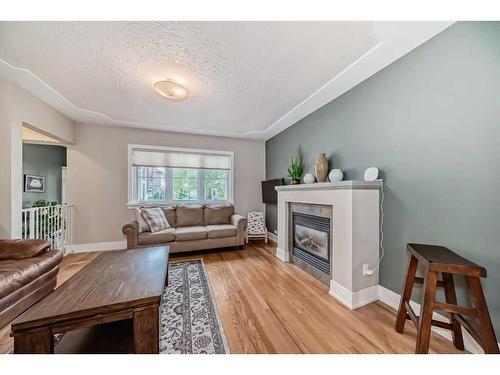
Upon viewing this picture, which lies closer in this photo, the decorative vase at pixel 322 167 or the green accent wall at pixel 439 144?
the green accent wall at pixel 439 144

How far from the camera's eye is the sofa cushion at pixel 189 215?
3.65 m

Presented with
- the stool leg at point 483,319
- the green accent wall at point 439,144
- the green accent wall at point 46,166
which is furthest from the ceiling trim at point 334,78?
the green accent wall at point 46,166

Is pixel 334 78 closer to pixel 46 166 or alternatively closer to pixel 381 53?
pixel 381 53

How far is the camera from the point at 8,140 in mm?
2090

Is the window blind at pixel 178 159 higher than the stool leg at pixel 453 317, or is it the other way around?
the window blind at pixel 178 159

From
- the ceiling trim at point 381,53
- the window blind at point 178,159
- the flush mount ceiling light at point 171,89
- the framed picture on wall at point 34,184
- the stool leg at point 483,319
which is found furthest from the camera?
the framed picture on wall at point 34,184

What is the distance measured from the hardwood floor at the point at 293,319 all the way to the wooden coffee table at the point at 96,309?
62cm

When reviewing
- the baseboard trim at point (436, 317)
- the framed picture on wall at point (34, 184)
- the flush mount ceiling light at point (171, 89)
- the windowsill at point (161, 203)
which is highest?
the flush mount ceiling light at point (171, 89)

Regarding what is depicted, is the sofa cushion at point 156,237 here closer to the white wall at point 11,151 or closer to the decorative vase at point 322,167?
the white wall at point 11,151

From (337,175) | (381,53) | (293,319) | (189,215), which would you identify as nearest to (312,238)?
(337,175)

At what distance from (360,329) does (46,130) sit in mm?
4545

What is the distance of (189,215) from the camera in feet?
12.2

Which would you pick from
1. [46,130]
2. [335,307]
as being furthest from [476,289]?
[46,130]
